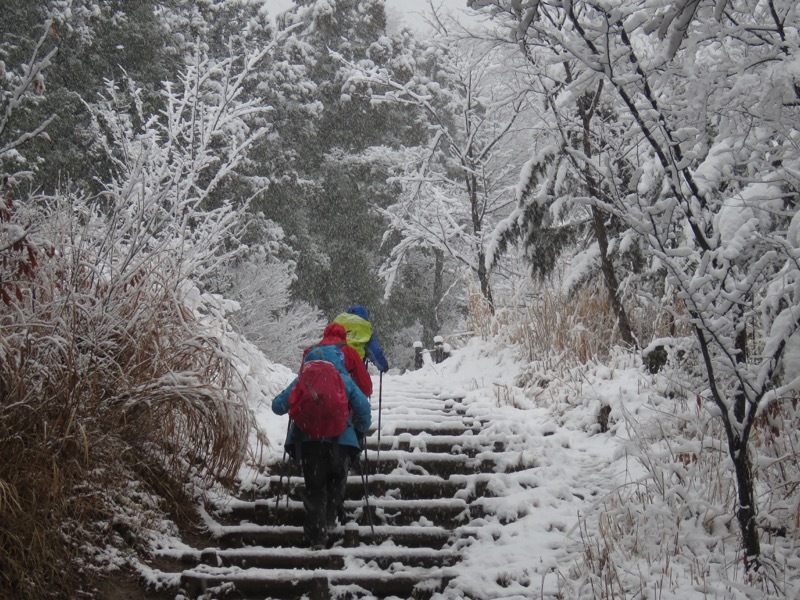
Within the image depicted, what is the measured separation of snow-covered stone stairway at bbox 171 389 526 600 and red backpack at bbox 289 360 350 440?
0.63 meters

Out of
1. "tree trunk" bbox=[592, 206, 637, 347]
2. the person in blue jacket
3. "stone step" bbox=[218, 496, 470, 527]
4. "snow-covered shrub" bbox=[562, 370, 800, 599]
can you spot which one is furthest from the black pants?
"tree trunk" bbox=[592, 206, 637, 347]

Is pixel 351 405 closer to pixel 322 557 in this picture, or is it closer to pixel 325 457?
pixel 325 457

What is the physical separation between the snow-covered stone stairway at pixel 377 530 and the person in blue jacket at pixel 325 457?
141 mm

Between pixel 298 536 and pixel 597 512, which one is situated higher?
pixel 597 512

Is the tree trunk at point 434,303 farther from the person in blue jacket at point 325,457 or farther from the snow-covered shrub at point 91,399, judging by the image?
the snow-covered shrub at point 91,399

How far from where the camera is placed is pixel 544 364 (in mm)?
6914

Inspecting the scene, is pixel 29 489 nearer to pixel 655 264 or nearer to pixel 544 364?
pixel 655 264

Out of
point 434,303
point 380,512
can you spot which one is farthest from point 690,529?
point 434,303

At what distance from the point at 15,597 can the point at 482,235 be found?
368 inches

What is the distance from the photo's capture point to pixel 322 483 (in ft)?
14.1

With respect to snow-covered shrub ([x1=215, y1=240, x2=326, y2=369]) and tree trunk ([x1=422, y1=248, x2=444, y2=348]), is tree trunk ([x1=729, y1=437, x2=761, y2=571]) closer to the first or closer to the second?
snow-covered shrub ([x1=215, y1=240, x2=326, y2=369])

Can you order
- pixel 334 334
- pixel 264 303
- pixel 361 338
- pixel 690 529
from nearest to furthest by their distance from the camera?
1. pixel 690 529
2. pixel 334 334
3. pixel 361 338
4. pixel 264 303

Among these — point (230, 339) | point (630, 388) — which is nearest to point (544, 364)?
point (630, 388)

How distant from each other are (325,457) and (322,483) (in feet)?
0.54
